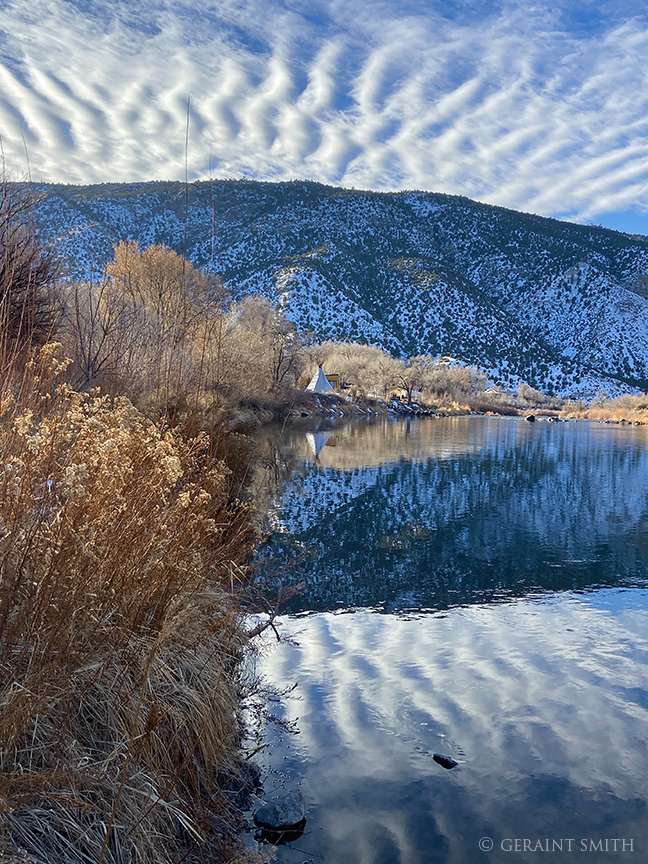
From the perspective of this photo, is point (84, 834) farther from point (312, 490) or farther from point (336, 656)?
point (312, 490)

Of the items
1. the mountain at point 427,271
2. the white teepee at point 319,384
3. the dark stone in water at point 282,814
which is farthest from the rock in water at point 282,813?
the mountain at point 427,271

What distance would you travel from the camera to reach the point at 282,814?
353 cm

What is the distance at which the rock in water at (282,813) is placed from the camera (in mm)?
3452

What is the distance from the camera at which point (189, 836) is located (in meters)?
2.81

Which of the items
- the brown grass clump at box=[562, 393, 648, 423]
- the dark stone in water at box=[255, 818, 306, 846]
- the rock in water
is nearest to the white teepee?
the brown grass clump at box=[562, 393, 648, 423]

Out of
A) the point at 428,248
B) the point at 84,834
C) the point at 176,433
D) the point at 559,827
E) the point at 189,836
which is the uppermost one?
the point at 428,248

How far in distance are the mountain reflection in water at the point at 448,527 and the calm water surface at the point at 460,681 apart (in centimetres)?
6

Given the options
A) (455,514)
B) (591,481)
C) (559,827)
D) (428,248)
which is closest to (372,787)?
(559,827)

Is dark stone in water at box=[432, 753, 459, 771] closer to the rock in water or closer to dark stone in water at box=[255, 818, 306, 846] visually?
the rock in water

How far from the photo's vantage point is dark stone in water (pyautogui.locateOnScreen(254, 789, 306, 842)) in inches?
136

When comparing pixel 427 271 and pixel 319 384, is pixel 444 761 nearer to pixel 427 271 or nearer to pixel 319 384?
pixel 319 384

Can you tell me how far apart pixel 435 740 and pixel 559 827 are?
1.00 m

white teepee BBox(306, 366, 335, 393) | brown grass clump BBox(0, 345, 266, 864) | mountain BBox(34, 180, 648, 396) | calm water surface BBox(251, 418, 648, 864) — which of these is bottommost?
calm water surface BBox(251, 418, 648, 864)

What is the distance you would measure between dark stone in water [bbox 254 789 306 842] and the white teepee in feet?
179
